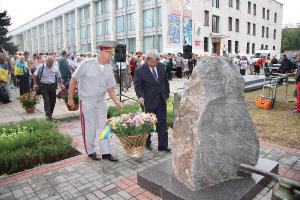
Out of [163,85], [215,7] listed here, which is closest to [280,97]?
[163,85]

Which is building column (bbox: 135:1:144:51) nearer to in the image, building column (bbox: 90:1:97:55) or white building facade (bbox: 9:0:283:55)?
white building facade (bbox: 9:0:283:55)

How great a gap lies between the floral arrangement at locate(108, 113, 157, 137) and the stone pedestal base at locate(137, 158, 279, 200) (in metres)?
0.83

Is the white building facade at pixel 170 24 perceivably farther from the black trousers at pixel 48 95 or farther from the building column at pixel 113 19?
the black trousers at pixel 48 95

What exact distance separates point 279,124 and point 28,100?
7.81 meters

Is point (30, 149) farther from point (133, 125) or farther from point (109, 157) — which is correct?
point (133, 125)

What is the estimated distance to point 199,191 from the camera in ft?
11.8

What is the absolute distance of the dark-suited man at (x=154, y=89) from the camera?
18.2ft

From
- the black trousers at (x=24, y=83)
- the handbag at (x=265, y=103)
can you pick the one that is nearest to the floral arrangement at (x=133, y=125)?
the handbag at (x=265, y=103)

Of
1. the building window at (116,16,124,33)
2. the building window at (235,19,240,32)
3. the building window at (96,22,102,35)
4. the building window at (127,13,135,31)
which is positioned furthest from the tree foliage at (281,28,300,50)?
the building window at (127,13,135,31)

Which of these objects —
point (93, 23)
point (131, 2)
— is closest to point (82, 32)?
point (93, 23)

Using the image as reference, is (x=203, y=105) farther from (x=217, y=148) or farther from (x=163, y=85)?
(x=163, y=85)

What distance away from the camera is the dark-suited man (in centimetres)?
554

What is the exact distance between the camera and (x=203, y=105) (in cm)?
360

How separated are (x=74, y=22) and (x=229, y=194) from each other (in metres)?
48.5
